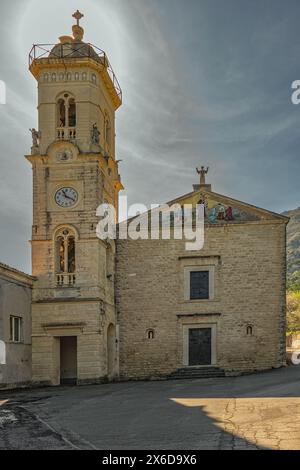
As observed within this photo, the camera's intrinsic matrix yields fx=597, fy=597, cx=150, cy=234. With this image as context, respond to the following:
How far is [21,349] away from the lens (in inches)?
1011

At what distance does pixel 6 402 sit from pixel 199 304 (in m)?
13.1

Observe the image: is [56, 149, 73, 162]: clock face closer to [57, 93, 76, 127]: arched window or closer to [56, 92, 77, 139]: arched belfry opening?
[56, 92, 77, 139]: arched belfry opening

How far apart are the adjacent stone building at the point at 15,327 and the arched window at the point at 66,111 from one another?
7.71 metres

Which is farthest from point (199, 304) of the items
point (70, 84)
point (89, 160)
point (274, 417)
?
point (274, 417)

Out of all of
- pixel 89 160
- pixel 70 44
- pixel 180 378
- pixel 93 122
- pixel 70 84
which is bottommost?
pixel 180 378

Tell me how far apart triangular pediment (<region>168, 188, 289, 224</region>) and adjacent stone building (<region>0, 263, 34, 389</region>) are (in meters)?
9.03

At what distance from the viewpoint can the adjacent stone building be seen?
77.9 feet

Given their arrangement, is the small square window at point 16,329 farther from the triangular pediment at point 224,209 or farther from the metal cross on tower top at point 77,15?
the metal cross on tower top at point 77,15

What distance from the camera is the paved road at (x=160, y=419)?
1076 cm

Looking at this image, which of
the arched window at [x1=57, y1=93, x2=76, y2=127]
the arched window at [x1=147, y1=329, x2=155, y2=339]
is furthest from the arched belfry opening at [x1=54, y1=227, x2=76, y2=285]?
the arched window at [x1=57, y1=93, x2=76, y2=127]

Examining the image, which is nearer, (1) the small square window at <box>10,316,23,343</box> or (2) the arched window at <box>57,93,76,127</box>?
(1) the small square window at <box>10,316,23,343</box>

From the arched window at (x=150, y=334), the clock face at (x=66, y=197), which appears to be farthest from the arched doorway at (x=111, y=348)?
the clock face at (x=66, y=197)
